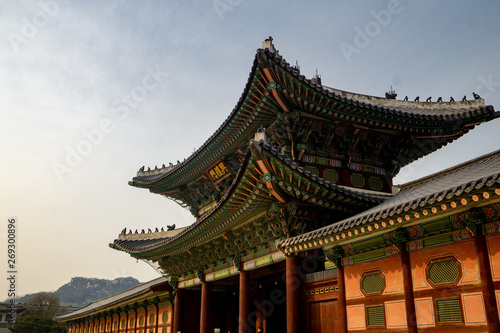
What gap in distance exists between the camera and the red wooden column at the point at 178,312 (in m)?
23.8

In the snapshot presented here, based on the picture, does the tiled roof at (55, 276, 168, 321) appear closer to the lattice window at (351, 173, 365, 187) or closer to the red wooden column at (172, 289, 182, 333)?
the red wooden column at (172, 289, 182, 333)

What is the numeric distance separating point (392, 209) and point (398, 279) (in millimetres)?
2446

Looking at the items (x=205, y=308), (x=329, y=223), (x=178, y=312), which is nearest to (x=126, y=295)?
(x=178, y=312)

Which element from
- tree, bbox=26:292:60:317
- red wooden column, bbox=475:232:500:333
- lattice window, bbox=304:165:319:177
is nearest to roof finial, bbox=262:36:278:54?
lattice window, bbox=304:165:319:177

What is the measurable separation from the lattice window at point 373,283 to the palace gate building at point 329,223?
4 centimetres

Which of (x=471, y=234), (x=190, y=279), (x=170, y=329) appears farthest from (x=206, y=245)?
(x=471, y=234)

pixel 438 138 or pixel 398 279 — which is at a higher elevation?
pixel 438 138

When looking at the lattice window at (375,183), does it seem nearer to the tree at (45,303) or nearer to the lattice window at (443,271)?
the lattice window at (443,271)

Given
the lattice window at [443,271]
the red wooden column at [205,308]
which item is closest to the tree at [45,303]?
the red wooden column at [205,308]

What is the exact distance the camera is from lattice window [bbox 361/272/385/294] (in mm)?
12234

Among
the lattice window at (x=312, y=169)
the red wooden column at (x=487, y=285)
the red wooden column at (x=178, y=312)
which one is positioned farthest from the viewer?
the red wooden column at (x=178, y=312)

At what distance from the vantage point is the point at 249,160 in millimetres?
13906

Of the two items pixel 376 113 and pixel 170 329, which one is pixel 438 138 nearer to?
pixel 376 113

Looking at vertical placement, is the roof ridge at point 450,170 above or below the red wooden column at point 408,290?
above
